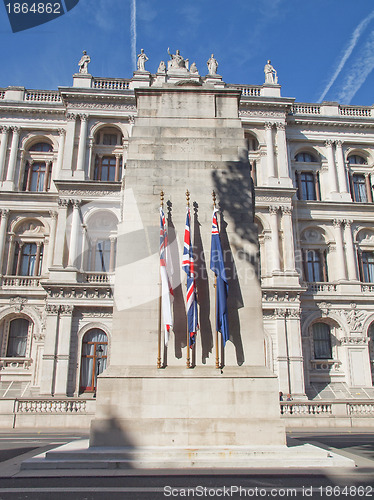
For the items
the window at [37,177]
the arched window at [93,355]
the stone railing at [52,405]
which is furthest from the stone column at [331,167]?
the stone railing at [52,405]

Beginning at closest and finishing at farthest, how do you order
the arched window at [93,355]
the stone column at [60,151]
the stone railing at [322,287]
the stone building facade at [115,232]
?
the arched window at [93,355], the stone building facade at [115,232], the stone railing at [322,287], the stone column at [60,151]

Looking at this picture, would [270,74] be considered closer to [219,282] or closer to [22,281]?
[22,281]

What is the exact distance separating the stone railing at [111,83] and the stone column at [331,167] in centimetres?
1679

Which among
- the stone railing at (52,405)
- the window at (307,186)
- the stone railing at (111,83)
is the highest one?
the stone railing at (111,83)

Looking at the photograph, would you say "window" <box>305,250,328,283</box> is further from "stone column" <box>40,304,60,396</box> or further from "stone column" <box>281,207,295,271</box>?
"stone column" <box>40,304,60,396</box>

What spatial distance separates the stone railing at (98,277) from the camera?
29875 millimetres

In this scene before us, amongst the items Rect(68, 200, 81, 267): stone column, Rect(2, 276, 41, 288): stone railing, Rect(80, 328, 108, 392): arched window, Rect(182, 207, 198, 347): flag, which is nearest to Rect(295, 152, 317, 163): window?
Rect(68, 200, 81, 267): stone column

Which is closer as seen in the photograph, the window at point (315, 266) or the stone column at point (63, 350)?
the stone column at point (63, 350)

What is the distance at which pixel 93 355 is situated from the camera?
29.1 meters

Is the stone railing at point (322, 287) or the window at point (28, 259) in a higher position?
the window at point (28, 259)

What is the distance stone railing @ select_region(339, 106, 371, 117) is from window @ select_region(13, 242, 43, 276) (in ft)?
88.2

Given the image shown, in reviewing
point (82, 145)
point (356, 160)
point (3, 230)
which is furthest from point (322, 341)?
point (3, 230)

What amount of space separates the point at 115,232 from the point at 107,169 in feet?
18.3

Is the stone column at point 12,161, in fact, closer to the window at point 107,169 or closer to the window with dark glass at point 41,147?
the window with dark glass at point 41,147
